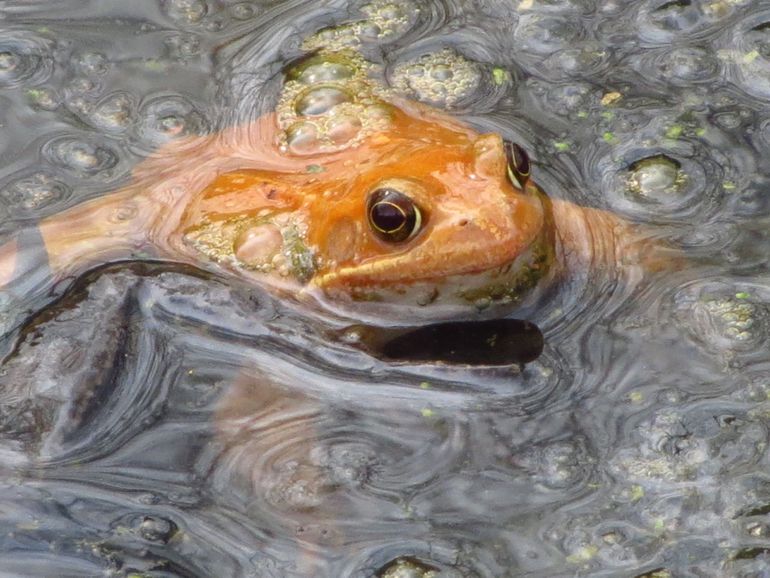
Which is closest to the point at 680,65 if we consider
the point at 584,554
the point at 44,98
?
the point at 584,554

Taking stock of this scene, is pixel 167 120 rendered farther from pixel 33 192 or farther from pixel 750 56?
pixel 750 56

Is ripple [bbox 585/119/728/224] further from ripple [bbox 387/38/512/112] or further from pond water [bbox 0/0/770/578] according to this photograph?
ripple [bbox 387/38/512/112]

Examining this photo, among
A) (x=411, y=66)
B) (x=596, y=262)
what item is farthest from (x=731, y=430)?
(x=411, y=66)

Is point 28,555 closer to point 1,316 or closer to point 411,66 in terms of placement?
point 1,316

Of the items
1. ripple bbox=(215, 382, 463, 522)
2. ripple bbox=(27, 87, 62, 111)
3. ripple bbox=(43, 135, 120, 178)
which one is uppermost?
ripple bbox=(27, 87, 62, 111)

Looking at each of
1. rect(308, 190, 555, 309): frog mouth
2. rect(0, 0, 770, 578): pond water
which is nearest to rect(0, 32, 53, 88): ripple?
rect(0, 0, 770, 578): pond water
